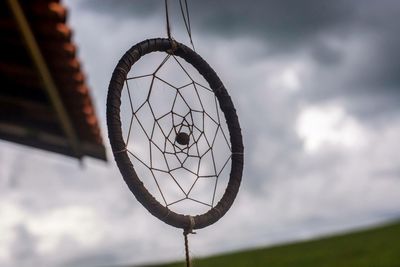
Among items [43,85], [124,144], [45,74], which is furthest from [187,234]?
[43,85]

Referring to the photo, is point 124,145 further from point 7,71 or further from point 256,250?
point 256,250

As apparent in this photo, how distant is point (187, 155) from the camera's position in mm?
2688

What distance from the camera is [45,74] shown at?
475 cm

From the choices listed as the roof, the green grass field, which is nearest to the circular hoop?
the roof

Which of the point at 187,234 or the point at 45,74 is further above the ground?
the point at 45,74

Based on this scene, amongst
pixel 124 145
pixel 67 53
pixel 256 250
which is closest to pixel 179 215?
pixel 124 145

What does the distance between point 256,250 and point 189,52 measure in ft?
80.7

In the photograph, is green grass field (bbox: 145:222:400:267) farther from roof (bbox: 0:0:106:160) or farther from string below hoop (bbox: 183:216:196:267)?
string below hoop (bbox: 183:216:196:267)

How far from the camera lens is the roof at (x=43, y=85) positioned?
4.19 metres

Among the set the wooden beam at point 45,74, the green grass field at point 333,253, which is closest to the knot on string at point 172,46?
the wooden beam at point 45,74

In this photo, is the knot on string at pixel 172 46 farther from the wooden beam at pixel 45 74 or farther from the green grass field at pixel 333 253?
the green grass field at pixel 333 253

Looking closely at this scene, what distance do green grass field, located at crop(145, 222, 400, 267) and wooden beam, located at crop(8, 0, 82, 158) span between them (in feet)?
44.4

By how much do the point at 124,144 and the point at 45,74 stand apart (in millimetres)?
2718

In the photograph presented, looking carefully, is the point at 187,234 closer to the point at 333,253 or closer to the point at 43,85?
the point at 43,85
